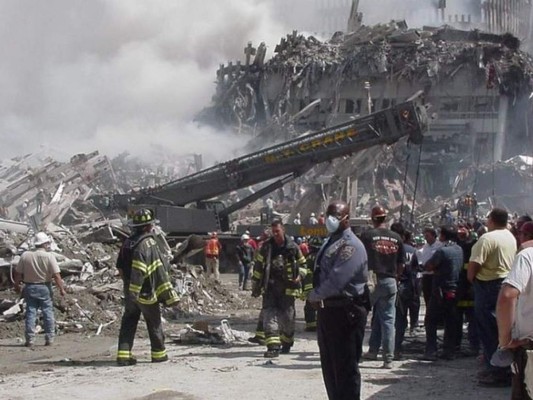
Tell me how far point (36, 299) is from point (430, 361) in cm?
479

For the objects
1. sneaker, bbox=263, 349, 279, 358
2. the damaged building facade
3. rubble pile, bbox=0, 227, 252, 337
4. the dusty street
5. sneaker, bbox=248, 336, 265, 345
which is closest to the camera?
the dusty street

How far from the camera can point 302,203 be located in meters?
33.5

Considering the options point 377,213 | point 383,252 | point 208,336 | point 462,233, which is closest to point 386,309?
point 383,252

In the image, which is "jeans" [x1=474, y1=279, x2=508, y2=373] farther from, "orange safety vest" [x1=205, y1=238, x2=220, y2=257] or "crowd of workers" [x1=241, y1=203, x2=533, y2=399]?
"orange safety vest" [x1=205, y1=238, x2=220, y2=257]

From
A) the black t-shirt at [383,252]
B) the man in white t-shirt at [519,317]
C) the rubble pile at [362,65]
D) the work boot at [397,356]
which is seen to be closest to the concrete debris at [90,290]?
the work boot at [397,356]

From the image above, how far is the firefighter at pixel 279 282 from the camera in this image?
971 centimetres

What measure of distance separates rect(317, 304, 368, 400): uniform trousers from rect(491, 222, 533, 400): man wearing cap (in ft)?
6.27

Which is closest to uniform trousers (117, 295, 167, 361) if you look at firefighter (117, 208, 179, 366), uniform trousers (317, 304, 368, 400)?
firefighter (117, 208, 179, 366)

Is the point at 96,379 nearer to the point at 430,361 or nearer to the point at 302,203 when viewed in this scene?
the point at 430,361

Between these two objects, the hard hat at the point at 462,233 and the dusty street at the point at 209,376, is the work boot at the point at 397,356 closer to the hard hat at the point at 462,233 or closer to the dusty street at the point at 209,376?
the dusty street at the point at 209,376

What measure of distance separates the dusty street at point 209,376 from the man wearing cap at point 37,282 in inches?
11.2

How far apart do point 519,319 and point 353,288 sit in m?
2.16

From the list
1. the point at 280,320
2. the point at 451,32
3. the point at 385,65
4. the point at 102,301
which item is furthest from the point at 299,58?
the point at 280,320

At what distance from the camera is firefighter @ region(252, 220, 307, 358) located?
31.9ft
